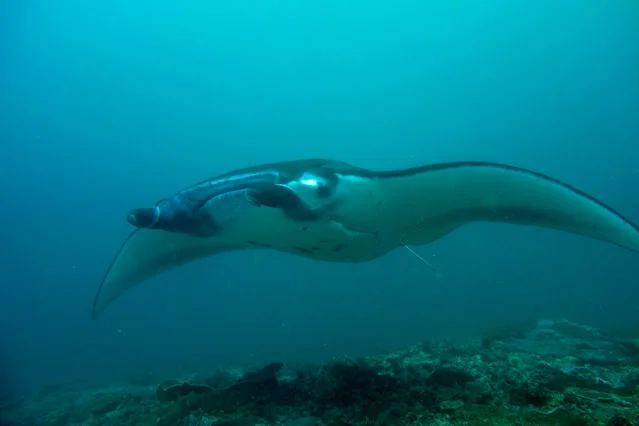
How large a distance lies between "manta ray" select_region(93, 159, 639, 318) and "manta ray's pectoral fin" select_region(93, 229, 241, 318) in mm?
629

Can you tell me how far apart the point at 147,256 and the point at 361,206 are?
9.35 ft

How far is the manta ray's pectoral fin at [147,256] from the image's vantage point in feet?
14.1

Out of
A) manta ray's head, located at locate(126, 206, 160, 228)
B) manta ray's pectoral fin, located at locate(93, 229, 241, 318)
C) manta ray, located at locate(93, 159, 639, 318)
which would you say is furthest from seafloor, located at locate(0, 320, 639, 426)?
manta ray's head, located at locate(126, 206, 160, 228)

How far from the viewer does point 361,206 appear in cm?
344

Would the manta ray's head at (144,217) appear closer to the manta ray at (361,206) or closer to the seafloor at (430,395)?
the manta ray at (361,206)

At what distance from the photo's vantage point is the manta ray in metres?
2.99

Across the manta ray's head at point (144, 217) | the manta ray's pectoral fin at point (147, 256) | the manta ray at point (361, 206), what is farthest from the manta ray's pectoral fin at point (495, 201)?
the manta ray's pectoral fin at point (147, 256)

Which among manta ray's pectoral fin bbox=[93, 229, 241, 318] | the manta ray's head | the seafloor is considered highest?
the manta ray's head

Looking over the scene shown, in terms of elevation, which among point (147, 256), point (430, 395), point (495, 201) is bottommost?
point (430, 395)

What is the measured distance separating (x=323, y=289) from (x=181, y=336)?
1860 centimetres

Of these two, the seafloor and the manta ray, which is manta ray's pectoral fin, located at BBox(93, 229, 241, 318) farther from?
the seafloor

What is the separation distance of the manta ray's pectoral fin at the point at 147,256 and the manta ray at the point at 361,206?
63 centimetres

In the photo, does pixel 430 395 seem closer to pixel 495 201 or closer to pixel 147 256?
pixel 495 201

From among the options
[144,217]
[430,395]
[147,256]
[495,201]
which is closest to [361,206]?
[495,201]
